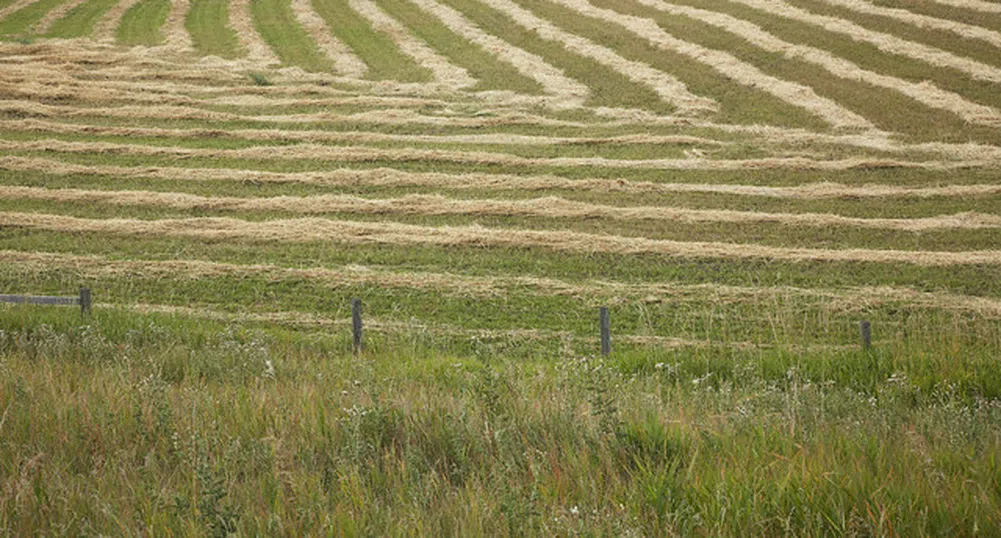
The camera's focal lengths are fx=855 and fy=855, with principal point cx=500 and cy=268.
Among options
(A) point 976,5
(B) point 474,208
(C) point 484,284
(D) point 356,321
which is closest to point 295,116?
(B) point 474,208

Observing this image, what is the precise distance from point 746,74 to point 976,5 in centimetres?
1144

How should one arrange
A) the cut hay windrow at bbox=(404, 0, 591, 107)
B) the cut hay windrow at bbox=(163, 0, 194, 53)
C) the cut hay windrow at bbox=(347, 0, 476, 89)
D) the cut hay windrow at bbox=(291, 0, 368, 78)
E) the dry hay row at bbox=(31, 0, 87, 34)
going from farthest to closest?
the dry hay row at bbox=(31, 0, 87, 34), the cut hay windrow at bbox=(163, 0, 194, 53), the cut hay windrow at bbox=(291, 0, 368, 78), the cut hay windrow at bbox=(347, 0, 476, 89), the cut hay windrow at bbox=(404, 0, 591, 107)

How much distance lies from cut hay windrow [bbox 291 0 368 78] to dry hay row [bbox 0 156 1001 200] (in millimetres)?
11166

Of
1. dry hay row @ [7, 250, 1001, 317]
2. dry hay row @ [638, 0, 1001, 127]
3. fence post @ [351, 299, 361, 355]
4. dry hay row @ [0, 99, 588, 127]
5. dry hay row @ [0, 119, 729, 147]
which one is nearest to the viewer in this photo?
fence post @ [351, 299, 361, 355]

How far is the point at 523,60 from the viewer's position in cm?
3192

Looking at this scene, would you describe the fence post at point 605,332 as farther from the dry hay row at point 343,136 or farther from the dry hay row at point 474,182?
the dry hay row at point 343,136

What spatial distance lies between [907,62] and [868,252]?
50.3 ft

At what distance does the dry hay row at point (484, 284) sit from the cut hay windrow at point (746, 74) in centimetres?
1202

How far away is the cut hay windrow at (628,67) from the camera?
26.5 metres

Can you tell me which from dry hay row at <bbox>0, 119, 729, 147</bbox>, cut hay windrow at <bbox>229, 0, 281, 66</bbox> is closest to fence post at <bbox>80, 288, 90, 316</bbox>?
dry hay row at <bbox>0, 119, 729, 147</bbox>

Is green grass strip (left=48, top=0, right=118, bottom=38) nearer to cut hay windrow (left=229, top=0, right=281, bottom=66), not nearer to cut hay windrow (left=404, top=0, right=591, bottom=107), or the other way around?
cut hay windrow (left=229, top=0, right=281, bottom=66)

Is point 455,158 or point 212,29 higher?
point 212,29

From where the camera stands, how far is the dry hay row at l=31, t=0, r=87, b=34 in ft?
128

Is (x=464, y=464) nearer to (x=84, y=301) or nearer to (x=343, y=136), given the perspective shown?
(x=84, y=301)
